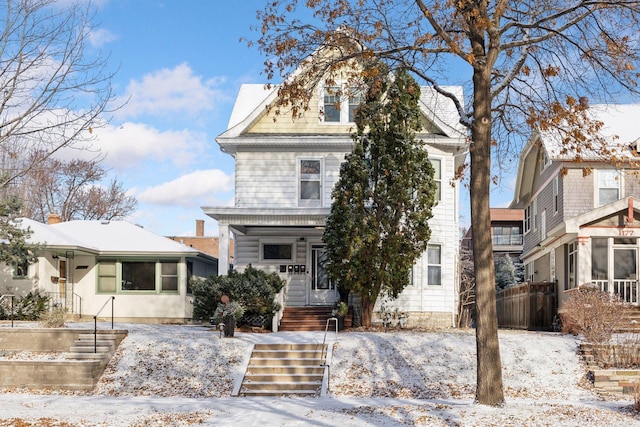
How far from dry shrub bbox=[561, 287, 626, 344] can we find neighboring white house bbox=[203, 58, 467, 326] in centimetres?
626

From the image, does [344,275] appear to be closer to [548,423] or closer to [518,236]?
[548,423]

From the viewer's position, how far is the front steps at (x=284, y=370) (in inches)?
637

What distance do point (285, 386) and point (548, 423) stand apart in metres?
6.35

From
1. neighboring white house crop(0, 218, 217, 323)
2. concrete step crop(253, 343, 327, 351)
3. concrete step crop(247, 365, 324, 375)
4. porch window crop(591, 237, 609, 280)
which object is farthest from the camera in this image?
neighboring white house crop(0, 218, 217, 323)

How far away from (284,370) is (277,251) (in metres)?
8.67

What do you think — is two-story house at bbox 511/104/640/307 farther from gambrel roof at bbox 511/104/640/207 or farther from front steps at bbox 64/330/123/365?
front steps at bbox 64/330/123/365

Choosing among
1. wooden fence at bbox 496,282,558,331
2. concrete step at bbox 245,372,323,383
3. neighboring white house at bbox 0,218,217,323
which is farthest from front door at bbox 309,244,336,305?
concrete step at bbox 245,372,323,383

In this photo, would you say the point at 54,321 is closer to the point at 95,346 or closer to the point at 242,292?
the point at 95,346

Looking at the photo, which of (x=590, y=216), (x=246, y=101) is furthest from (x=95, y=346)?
(x=590, y=216)

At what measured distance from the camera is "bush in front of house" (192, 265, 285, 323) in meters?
21.3

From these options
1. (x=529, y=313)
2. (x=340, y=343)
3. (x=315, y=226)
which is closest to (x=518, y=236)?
(x=529, y=313)

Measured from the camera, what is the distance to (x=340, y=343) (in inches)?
722

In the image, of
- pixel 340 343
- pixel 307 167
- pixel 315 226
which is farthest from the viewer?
pixel 307 167

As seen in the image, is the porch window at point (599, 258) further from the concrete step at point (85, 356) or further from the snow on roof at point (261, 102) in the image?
the concrete step at point (85, 356)
